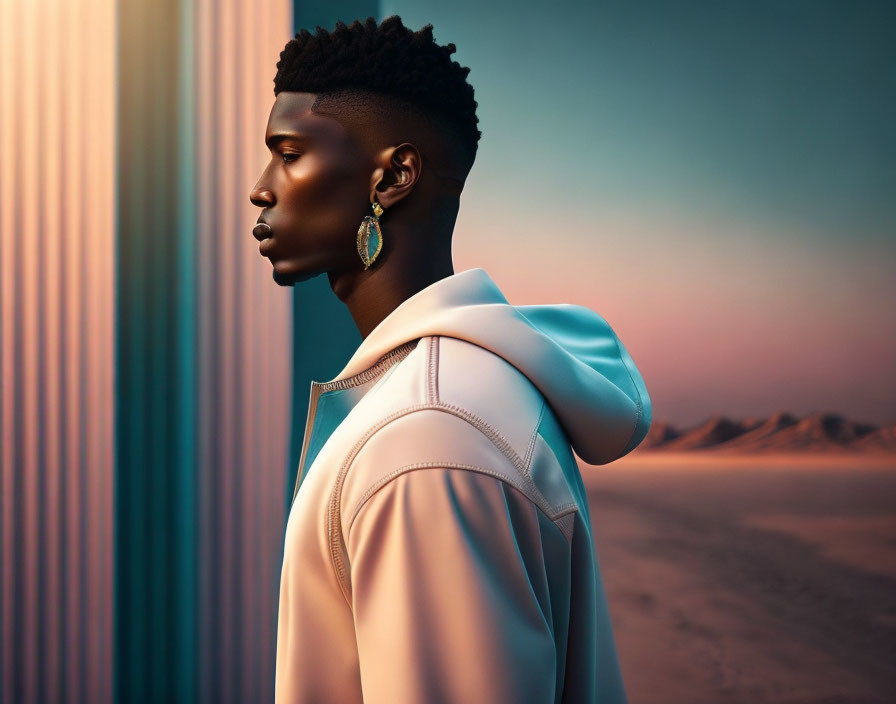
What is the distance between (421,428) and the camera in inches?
24.0

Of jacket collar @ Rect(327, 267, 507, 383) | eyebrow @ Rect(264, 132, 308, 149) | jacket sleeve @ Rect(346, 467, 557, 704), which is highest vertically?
eyebrow @ Rect(264, 132, 308, 149)

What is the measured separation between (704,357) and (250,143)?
69.1 inches

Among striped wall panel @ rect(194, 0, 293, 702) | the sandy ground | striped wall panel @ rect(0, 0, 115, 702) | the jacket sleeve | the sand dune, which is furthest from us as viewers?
the sand dune

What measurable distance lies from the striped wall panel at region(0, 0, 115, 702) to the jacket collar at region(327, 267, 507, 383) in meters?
1.73

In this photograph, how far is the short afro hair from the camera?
85cm

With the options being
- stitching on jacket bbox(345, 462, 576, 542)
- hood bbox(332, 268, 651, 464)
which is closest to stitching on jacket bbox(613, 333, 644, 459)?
hood bbox(332, 268, 651, 464)

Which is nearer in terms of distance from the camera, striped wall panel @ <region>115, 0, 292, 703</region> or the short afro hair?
the short afro hair

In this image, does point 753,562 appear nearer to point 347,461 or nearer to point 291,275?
point 291,275

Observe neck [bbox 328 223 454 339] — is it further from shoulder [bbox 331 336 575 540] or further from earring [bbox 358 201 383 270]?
shoulder [bbox 331 336 575 540]

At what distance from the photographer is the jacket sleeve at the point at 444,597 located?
57 cm

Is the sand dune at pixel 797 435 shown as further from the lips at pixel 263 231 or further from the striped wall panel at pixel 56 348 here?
the lips at pixel 263 231

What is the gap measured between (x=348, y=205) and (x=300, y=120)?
0.10m

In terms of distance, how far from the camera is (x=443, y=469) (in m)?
0.59

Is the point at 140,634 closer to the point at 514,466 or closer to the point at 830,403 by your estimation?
the point at 514,466
